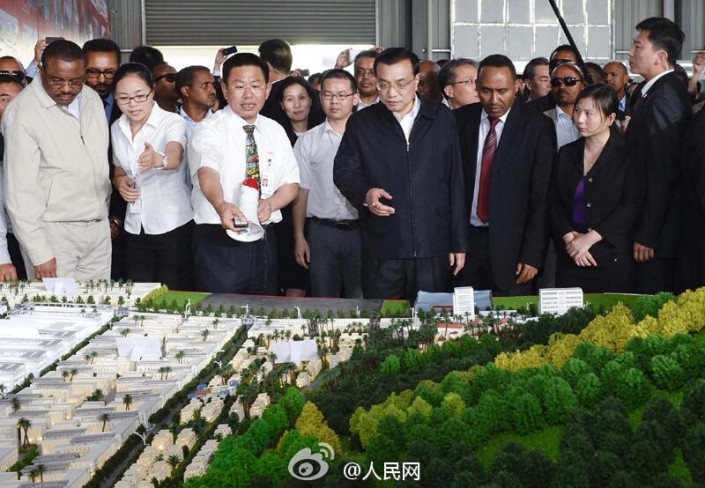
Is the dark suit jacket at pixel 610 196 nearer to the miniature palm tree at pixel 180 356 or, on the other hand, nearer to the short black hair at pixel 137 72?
the short black hair at pixel 137 72

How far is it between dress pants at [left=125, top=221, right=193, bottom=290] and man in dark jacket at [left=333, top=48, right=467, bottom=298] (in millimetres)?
932

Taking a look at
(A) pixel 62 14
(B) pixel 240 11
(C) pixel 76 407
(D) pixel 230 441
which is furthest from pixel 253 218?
(B) pixel 240 11

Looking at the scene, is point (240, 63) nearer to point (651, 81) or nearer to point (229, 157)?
point (229, 157)

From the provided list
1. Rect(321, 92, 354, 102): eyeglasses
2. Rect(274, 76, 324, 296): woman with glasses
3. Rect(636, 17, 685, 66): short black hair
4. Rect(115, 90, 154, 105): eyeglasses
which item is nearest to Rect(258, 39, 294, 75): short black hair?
Rect(274, 76, 324, 296): woman with glasses

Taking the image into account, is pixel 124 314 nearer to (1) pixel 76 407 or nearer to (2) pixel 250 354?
(2) pixel 250 354

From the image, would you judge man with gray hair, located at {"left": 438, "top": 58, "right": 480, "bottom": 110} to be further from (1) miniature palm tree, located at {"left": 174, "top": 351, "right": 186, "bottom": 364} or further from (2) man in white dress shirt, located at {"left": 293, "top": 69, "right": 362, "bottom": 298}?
(1) miniature palm tree, located at {"left": 174, "top": 351, "right": 186, "bottom": 364}

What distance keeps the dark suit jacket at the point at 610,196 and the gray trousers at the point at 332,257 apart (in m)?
1.17

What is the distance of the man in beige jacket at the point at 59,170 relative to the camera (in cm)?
531

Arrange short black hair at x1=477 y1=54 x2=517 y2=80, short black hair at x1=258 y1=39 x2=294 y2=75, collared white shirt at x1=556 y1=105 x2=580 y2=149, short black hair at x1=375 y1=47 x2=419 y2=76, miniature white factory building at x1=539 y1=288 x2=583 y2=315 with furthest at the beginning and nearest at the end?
short black hair at x1=258 y1=39 x2=294 y2=75 → collared white shirt at x1=556 y1=105 x2=580 y2=149 → short black hair at x1=477 y1=54 x2=517 y2=80 → short black hair at x1=375 y1=47 x2=419 y2=76 → miniature white factory building at x1=539 y1=288 x2=583 y2=315

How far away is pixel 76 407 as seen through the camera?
140 inches

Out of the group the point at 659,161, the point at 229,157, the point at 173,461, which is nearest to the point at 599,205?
the point at 659,161

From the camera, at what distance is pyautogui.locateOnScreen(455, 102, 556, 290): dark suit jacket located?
5578 millimetres

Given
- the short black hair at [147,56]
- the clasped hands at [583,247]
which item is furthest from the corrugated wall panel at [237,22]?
the clasped hands at [583,247]

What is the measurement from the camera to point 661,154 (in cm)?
554
